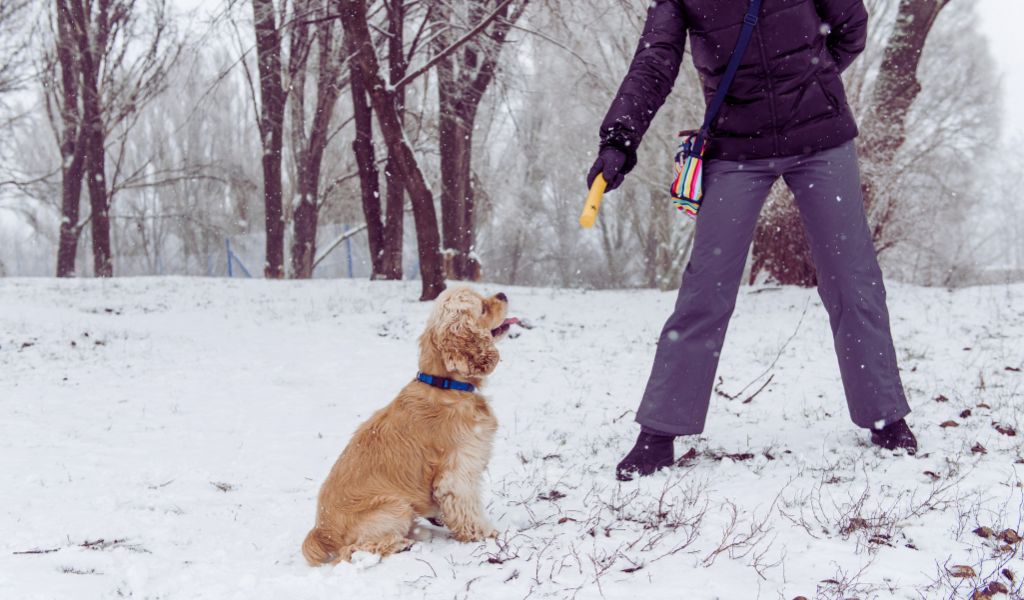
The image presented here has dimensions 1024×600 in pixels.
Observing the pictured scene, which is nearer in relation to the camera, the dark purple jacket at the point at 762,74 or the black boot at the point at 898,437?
the dark purple jacket at the point at 762,74

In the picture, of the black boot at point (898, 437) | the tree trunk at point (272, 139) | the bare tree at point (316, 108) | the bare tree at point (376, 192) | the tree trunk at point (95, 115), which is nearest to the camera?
the black boot at point (898, 437)

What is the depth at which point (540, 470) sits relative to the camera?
3986 millimetres

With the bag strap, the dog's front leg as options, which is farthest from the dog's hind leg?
the bag strap

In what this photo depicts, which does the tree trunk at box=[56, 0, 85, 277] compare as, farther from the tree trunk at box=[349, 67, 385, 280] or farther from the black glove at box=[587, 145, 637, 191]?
the black glove at box=[587, 145, 637, 191]

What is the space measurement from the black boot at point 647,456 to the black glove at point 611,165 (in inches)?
49.9

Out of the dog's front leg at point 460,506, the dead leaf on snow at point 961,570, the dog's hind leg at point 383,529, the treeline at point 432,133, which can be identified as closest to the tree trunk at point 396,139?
the treeline at point 432,133

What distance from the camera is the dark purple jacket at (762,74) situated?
11.0ft

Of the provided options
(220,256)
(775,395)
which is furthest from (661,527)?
(220,256)

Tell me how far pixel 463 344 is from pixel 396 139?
8220 millimetres

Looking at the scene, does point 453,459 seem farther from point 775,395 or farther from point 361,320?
point 361,320

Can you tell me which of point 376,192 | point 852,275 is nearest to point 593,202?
point 852,275

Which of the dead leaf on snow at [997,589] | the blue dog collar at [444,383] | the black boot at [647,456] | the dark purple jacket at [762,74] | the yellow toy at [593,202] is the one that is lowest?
the dead leaf on snow at [997,589]

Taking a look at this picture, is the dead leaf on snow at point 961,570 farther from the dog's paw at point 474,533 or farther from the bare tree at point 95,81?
the bare tree at point 95,81

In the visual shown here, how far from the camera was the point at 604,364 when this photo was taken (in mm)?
7121
